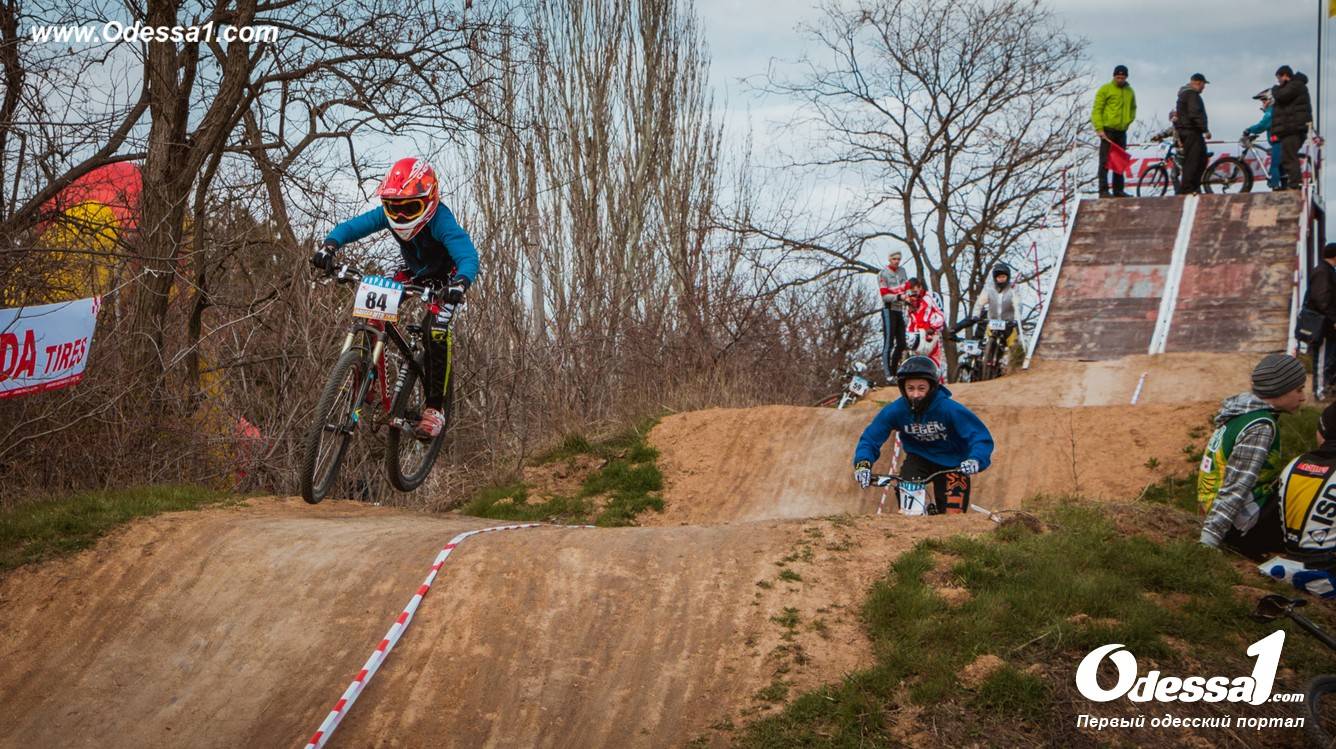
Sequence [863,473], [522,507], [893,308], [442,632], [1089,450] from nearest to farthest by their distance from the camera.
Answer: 1. [442,632]
2. [863,473]
3. [522,507]
4. [1089,450]
5. [893,308]

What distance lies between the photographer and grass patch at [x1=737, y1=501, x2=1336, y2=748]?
562 cm

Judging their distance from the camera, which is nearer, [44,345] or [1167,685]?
[1167,685]

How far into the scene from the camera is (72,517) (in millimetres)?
8531

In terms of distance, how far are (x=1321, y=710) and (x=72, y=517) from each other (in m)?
7.90

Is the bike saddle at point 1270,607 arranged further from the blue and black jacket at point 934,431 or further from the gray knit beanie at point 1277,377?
the blue and black jacket at point 934,431

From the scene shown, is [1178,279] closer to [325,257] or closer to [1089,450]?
[1089,450]

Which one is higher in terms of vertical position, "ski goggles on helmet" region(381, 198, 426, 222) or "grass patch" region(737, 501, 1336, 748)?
"ski goggles on helmet" region(381, 198, 426, 222)

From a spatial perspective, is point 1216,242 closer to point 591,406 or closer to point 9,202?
point 591,406

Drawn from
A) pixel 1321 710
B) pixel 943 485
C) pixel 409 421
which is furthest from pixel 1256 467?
pixel 409 421

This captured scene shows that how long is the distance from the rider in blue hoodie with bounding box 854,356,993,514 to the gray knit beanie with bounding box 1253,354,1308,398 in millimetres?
2066

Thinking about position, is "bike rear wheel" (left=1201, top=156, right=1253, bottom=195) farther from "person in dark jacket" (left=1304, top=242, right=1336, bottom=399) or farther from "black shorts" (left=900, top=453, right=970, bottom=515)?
"black shorts" (left=900, top=453, right=970, bottom=515)

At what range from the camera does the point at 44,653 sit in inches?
280

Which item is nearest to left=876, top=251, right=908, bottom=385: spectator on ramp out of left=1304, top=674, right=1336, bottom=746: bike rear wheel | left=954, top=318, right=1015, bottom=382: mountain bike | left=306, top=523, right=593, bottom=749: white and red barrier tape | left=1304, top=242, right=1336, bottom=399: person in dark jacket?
left=954, top=318, right=1015, bottom=382: mountain bike

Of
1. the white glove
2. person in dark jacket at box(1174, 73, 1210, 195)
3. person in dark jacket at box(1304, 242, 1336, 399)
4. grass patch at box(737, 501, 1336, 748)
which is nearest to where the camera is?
grass patch at box(737, 501, 1336, 748)
